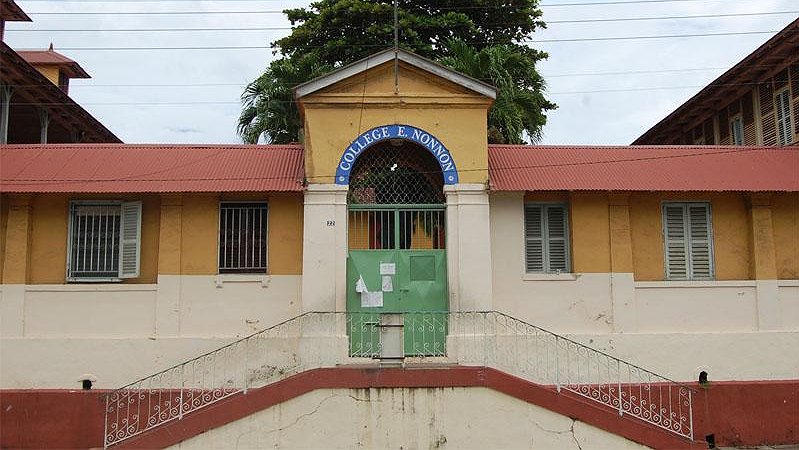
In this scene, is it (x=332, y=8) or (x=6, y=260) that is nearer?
(x=6, y=260)

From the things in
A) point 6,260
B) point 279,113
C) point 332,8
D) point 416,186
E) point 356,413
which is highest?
point 332,8

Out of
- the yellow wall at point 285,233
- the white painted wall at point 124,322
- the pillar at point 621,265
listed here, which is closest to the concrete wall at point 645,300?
the pillar at point 621,265

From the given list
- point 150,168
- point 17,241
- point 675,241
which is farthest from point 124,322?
point 675,241

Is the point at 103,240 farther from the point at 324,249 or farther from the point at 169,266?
the point at 324,249

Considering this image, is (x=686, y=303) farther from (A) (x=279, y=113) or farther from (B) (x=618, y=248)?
(A) (x=279, y=113)

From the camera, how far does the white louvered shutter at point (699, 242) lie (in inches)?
543

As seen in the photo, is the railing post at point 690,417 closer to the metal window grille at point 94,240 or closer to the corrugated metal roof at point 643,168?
the corrugated metal roof at point 643,168

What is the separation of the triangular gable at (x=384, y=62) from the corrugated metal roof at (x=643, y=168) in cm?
147

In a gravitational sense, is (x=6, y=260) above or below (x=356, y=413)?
above

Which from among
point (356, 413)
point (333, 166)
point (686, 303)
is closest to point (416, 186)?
point (333, 166)

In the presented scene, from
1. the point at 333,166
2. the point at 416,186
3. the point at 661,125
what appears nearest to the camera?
the point at 333,166

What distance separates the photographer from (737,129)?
18.2 meters

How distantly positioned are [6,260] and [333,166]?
6112 millimetres

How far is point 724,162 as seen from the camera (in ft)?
45.9
